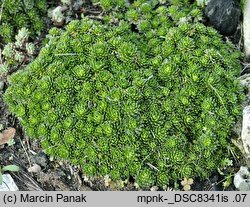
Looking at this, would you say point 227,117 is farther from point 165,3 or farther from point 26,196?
point 26,196

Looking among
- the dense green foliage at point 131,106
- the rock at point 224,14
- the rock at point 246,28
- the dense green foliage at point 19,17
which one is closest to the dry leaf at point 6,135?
the dense green foliage at point 131,106

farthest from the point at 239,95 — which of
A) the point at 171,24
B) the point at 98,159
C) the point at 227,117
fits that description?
the point at 98,159

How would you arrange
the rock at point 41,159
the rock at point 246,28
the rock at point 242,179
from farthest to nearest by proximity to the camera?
the rock at point 246,28
the rock at point 41,159
the rock at point 242,179

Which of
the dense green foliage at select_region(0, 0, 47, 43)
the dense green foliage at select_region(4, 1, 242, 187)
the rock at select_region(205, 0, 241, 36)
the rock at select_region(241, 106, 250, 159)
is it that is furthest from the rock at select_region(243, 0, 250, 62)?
the dense green foliage at select_region(0, 0, 47, 43)

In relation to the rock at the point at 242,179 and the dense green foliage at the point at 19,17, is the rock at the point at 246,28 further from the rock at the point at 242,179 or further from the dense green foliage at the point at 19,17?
the dense green foliage at the point at 19,17

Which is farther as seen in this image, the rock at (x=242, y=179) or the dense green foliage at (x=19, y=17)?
the dense green foliage at (x=19, y=17)

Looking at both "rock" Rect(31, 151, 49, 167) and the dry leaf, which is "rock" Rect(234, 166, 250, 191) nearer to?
"rock" Rect(31, 151, 49, 167)

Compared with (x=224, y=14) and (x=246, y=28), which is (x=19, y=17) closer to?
(x=224, y=14)
